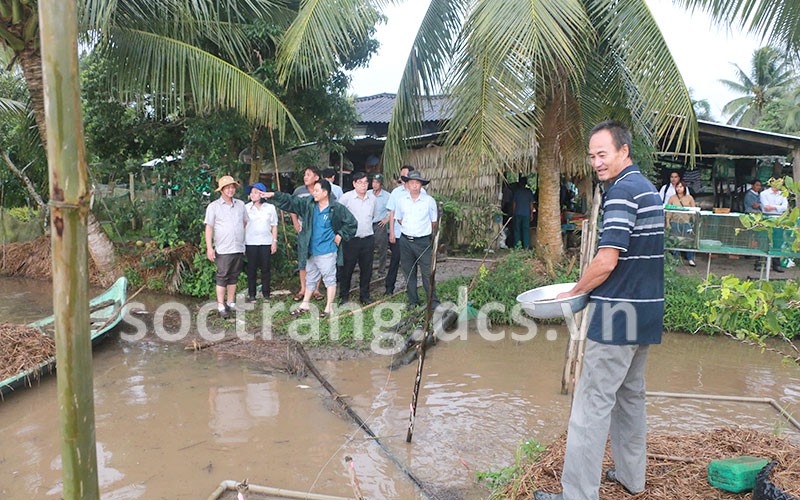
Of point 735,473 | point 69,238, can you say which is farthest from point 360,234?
point 69,238

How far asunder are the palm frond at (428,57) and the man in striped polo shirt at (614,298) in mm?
5583

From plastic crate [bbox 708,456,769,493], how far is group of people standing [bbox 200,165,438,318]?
4.52 metres

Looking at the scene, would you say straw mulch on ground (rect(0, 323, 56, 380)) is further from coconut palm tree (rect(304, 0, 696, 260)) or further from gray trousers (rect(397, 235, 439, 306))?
coconut palm tree (rect(304, 0, 696, 260))

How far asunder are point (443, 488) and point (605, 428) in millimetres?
1497

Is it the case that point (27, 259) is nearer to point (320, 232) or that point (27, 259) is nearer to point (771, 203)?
point (320, 232)

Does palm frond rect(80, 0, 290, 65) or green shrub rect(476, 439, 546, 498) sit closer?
green shrub rect(476, 439, 546, 498)

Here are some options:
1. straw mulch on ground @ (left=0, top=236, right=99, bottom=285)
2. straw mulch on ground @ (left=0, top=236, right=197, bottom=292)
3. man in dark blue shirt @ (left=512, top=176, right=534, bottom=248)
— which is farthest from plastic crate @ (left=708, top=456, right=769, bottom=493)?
straw mulch on ground @ (left=0, top=236, right=99, bottom=285)

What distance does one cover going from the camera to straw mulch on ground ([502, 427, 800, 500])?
3.42 meters

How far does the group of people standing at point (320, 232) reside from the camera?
8039 millimetres

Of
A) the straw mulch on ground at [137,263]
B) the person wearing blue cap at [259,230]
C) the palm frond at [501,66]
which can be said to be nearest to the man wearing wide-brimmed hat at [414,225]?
the palm frond at [501,66]

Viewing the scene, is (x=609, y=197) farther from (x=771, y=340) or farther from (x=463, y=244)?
(x=463, y=244)

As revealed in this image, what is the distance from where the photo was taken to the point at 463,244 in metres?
13.4

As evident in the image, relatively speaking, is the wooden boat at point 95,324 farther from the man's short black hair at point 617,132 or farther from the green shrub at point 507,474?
the man's short black hair at point 617,132

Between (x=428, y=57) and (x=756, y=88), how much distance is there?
31.7 m
